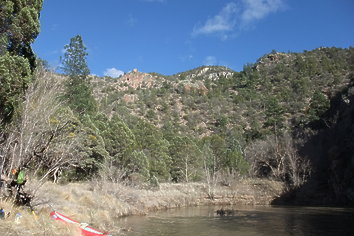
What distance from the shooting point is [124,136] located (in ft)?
109

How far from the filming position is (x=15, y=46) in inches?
448

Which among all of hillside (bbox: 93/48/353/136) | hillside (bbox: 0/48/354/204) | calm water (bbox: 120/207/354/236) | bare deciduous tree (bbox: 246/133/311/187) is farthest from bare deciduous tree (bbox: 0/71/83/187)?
hillside (bbox: 93/48/353/136)

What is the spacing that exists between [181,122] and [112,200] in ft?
171

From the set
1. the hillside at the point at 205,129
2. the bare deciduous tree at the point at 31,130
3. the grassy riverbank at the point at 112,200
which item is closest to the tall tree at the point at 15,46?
the bare deciduous tree at the point at 31,130

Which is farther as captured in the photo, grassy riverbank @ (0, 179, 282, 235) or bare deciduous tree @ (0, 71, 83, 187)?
bare deciduous tree @ (0, 71, 83, 187)

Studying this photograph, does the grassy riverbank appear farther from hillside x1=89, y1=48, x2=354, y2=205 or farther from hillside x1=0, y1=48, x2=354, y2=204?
hillside x1=89, y1=48, x2=354, y2=205

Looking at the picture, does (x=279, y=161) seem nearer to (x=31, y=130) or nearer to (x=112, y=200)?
(x=112, y=200)

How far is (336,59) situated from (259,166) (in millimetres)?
48269

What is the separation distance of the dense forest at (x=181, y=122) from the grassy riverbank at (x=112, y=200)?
4.87 feet

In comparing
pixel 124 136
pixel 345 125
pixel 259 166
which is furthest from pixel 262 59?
pixel 124 136

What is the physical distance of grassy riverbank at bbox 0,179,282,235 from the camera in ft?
36.9

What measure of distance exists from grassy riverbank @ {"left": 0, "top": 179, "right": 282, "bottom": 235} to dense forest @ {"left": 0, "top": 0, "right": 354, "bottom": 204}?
1485mm

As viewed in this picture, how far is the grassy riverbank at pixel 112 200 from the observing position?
11.2 meters

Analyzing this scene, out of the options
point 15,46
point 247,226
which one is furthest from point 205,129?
point 15,46
